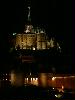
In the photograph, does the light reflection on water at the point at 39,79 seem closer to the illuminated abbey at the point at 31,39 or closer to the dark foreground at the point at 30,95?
the dark foreground at the point at 30,95

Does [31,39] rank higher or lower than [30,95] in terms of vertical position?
higher

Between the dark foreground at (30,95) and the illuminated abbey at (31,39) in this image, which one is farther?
the illuminated abbey at (31,39)

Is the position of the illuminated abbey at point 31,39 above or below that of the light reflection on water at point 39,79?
above

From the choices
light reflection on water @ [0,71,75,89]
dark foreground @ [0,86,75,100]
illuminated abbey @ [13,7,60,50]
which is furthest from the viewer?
illuminated abbey @ [13,7,60,50]

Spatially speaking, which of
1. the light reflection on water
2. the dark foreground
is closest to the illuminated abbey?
the light reflection on water

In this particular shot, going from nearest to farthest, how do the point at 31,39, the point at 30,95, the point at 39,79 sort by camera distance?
1. the point at 30,95
2. the point at 39,79
3. the point at 31,39

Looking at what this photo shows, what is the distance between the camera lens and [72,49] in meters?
27.5

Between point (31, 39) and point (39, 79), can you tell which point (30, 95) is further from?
point (31, 39)

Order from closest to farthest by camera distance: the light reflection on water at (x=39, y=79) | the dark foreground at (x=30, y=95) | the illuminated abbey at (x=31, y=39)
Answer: the dark foreground at (x=30, y=95) → the light reflection on water at (x=39, y=79) → the illuminated abbey at (x=31, y=39)

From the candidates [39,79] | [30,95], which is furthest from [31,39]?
[30,95]

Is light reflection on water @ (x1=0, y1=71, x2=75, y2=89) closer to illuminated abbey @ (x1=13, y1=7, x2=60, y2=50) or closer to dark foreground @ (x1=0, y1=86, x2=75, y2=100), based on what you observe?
dark foreground @ (x1=0, y1=86, x2=75, y2=100)

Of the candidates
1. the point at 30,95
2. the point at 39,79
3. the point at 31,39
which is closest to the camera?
the point at 30,95

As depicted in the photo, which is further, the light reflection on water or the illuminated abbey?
the illuminated abbey

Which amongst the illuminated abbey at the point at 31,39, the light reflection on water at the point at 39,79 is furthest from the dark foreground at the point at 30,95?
the illuminated abbey at the point at 31,39
